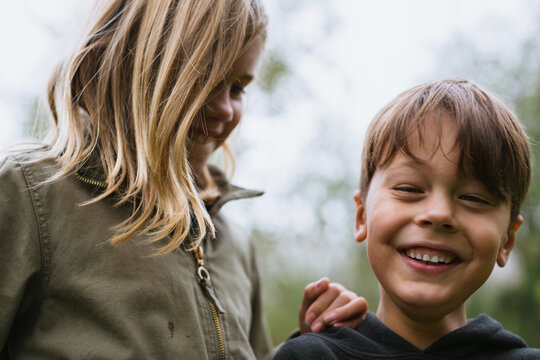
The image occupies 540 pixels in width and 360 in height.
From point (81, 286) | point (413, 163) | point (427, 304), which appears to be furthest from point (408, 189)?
point (81, 286)

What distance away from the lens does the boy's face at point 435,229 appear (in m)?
1.37

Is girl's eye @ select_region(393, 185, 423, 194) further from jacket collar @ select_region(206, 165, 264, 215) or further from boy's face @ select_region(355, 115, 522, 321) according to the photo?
jacket collar @ select_region(206, 165, 264, 215)

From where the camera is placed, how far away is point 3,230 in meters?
1.33

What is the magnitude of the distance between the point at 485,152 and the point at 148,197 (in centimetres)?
88

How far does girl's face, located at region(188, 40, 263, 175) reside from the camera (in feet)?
5.48

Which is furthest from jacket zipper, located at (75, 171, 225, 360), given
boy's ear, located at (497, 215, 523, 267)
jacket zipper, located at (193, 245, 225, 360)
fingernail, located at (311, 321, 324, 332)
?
boy's ear, located at (497, 215, 523, 267)

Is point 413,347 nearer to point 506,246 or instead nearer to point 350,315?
point 350,315

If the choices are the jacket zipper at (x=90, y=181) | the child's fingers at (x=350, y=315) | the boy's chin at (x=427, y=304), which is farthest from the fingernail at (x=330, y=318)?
the jacket zipper at (x=90, y=181)

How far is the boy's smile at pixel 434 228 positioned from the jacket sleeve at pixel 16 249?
34.0 inches

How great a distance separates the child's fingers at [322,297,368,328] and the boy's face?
0.54 ft

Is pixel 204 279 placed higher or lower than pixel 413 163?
lower

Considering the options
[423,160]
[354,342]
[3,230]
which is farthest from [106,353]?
[423,160]

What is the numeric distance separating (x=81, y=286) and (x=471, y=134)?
1.05 m

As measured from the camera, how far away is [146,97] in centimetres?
154
